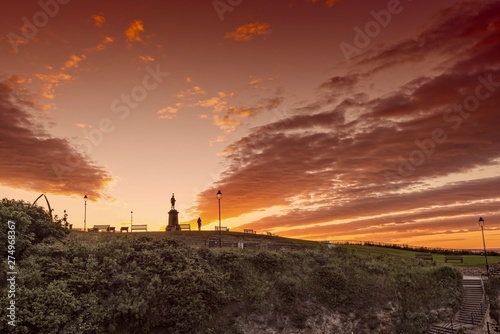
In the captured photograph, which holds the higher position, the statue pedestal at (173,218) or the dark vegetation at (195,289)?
the statue pedestal at (173,218)

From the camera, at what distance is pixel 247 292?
25.4m

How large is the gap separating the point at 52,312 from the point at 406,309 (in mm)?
26266

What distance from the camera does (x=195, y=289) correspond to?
2278 centimetres

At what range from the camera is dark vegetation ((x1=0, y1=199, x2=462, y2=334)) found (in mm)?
19281
